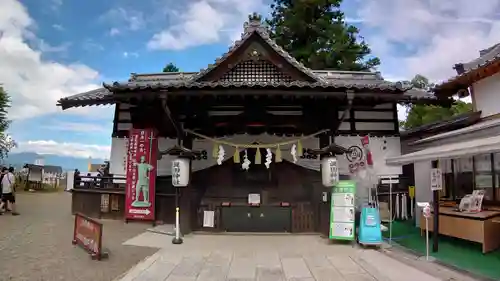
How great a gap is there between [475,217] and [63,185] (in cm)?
3308

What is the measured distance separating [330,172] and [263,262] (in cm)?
319

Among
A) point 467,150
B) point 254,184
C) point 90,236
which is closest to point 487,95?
point 467,150

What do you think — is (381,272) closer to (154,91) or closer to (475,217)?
(475,217)

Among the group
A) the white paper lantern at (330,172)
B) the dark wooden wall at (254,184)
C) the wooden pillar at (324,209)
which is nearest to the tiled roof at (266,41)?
the wooden pillar at (324,209)

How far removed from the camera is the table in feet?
25.1

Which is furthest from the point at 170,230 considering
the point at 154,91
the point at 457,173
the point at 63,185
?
the point at 63,185

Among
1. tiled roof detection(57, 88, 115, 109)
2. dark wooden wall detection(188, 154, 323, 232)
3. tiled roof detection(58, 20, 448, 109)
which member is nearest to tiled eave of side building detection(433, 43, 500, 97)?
tiled roof detection(58, 20, 448, 109)

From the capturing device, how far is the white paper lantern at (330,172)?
922 centimetres

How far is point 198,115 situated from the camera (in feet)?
33.9

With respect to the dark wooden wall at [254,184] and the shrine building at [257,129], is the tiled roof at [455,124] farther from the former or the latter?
the dark wooden wall at [254,184]

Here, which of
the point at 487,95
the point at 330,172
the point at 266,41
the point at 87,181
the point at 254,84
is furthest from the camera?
the point at 87,181

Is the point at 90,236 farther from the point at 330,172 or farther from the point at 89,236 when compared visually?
the point at 330,172

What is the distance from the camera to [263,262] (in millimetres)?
7309

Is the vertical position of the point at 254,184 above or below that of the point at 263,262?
above
